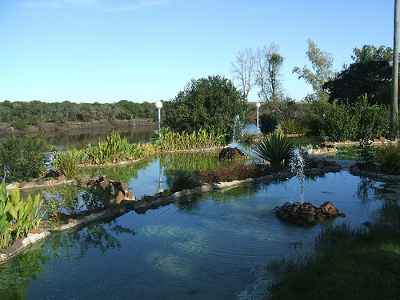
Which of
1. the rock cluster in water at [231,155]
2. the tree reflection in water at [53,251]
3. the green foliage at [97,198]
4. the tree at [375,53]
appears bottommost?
the tree reflection in water at [53,251]

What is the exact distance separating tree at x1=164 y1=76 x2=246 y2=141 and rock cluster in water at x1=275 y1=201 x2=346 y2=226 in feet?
41.6

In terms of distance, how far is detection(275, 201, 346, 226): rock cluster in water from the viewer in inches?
246

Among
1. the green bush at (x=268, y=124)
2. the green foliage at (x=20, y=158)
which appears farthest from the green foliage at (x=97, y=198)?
the green bush at (x=268, y=124)

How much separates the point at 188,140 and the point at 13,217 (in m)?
12.7

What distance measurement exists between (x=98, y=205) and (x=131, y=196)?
3.30ft

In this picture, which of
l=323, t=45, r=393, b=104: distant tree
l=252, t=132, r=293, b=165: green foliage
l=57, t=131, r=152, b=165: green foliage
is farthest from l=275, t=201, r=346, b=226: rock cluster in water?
l=323, t=45, r=393, b=104: distant tree

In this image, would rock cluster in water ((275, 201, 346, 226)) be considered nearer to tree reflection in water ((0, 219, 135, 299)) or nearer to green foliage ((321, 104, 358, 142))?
tree reflection in water ((0, 219, 135, 299))

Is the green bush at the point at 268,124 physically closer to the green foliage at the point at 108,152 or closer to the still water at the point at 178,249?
the green foliage at the point at 108,152

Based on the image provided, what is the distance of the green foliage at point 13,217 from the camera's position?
5258 millimetres

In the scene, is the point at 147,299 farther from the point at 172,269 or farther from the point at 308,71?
the point at 308,71

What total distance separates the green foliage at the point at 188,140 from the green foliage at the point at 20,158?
749 cm

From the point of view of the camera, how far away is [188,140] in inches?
707

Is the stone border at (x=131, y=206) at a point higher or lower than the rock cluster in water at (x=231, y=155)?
lower

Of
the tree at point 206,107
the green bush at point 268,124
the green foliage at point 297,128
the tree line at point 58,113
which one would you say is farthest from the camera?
the tree line at point 58,113
